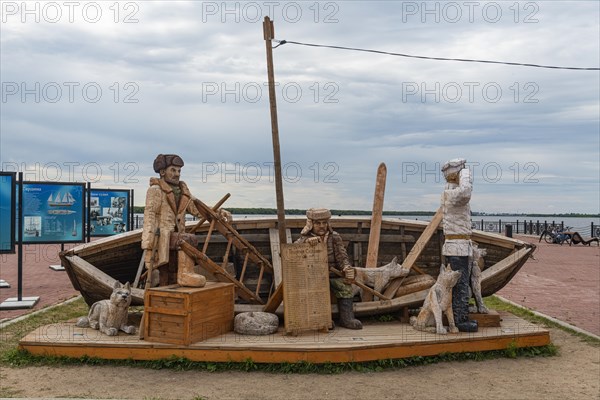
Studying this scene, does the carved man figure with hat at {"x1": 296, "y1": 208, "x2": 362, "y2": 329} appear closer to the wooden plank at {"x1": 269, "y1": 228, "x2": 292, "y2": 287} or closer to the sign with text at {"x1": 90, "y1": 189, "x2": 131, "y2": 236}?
the wooden plank at {"x1": 269, "y1": 228, "x2": 292, "y2": 287}

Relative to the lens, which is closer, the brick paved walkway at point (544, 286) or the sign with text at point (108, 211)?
the brick paved walkway at point (544, 286)

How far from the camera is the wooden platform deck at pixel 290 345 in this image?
5762 millimetres

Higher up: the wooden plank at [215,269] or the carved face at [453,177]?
the carved face at [453,177]

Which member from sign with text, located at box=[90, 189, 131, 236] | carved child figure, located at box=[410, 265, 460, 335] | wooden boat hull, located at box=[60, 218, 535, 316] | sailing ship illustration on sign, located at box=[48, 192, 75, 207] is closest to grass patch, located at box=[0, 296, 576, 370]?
carved child figure, located at box=[410, 265, 460, 335]

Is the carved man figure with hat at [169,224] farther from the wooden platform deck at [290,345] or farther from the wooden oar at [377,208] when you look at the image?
the wooden oar at [377,208]

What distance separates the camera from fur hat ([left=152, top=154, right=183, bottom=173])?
6.54 metres

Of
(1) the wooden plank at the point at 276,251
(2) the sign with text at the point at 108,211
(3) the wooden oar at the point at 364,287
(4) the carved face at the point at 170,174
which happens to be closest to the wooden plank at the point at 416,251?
(3) the wooden oar at the point at 364,287

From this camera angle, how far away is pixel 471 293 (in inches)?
281

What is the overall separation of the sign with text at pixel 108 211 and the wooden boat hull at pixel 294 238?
840cm

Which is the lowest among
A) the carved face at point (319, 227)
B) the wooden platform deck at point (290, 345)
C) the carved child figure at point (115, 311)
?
the wooden platform deck at point (290, 345)

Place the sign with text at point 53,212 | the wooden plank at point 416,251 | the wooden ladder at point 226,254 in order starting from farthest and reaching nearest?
1. the sign with text at point 53,212
2. the wooden plank at point 416,251
3. the wooden ladder at point 226,254

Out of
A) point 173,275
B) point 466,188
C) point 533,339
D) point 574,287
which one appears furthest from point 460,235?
point 574,287

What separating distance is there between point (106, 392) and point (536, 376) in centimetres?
433

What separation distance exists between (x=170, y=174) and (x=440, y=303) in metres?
3.51
